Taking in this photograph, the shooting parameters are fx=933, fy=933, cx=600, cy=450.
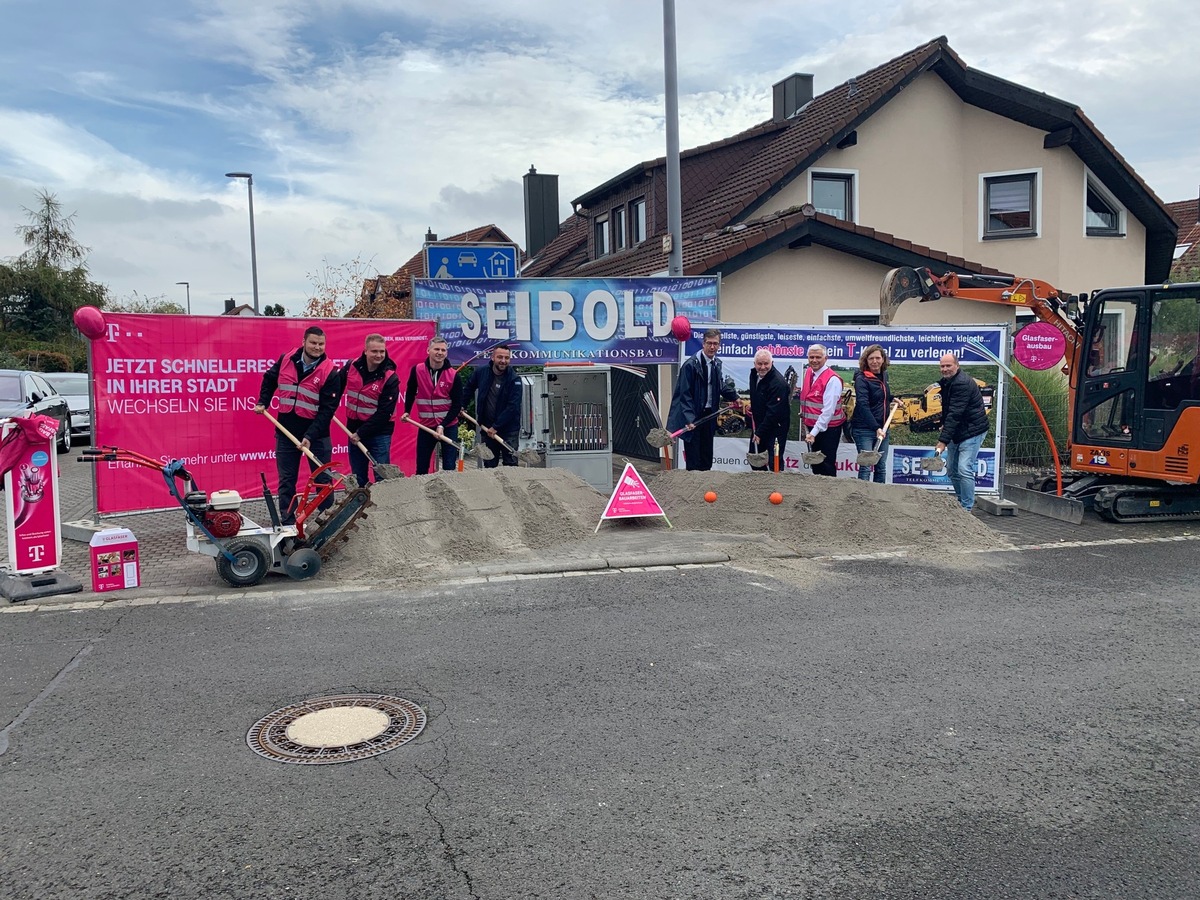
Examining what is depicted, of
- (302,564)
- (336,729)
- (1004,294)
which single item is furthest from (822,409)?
(336,729)

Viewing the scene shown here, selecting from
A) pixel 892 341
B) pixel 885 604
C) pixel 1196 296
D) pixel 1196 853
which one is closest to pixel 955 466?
pixel 892 341

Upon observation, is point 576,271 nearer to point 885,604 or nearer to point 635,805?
point 885,604

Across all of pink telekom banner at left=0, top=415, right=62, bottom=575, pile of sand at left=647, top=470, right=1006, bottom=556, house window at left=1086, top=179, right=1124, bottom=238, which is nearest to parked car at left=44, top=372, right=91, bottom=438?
pink telekom banner at left=0, top=415, right=62, bottom=575

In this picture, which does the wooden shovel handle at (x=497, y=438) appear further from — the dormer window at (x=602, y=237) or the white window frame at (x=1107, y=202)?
the white window frame at (x=1107, y=202)

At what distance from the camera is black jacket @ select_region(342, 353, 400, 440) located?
9820 mm

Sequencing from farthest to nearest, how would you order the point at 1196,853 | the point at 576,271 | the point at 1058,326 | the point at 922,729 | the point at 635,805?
the point at 576,271, the point at 1058,326, the point at 922,729, the point at 635,805, the point at 1196,853

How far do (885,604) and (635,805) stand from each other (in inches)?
148

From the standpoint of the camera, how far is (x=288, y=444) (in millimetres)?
9492

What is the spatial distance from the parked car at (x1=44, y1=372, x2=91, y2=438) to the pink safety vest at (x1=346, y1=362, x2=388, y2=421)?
1334 centimetres

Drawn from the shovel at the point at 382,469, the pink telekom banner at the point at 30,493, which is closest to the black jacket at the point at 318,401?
the shovel at the point at 382,469

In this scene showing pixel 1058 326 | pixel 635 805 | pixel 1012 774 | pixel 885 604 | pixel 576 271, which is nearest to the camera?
pixel 635 805

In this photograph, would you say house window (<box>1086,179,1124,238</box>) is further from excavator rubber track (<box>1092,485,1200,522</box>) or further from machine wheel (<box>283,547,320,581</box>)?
machine wheel (<box>283,547,320,581</box>)

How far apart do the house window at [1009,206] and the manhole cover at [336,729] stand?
19986 mm

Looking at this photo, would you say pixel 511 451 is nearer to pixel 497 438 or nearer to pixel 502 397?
pixel 497 438
